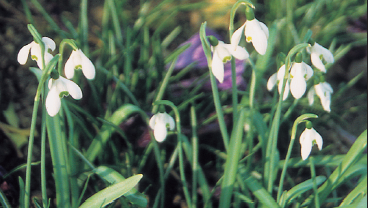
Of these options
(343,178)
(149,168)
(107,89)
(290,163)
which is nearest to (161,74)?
(107,89)

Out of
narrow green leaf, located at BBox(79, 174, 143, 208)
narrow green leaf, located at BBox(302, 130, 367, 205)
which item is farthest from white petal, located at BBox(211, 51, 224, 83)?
narrow green leaf, located at BBox(302, 130, 367, 205)

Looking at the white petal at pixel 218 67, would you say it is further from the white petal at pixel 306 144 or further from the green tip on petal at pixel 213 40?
the white petal at pixel 306 144

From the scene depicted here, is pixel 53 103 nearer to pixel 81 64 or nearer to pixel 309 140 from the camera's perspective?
pixel 81 64

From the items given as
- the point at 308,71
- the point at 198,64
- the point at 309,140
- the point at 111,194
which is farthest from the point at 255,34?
the point at 198,64

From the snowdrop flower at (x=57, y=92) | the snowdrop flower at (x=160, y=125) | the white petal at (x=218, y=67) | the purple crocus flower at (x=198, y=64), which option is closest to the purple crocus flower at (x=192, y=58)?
the purple crocus flower at (x=198, y=64)

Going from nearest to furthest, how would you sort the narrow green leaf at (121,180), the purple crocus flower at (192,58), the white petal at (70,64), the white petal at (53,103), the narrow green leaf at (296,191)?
1. the white petal at (53,103)
2. the white petal at (70,64)
3. the narrow green leaf at (121,180)
4. the narrow green leaf at (296,191)
5. the purple crocus flower at (192,58)

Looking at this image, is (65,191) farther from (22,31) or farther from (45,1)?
(45,1)

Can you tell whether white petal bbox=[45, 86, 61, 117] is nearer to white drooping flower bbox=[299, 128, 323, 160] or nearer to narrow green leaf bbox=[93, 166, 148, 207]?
narrow green leaf bbox=[93, 166, 148, 207]

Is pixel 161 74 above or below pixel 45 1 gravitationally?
below
